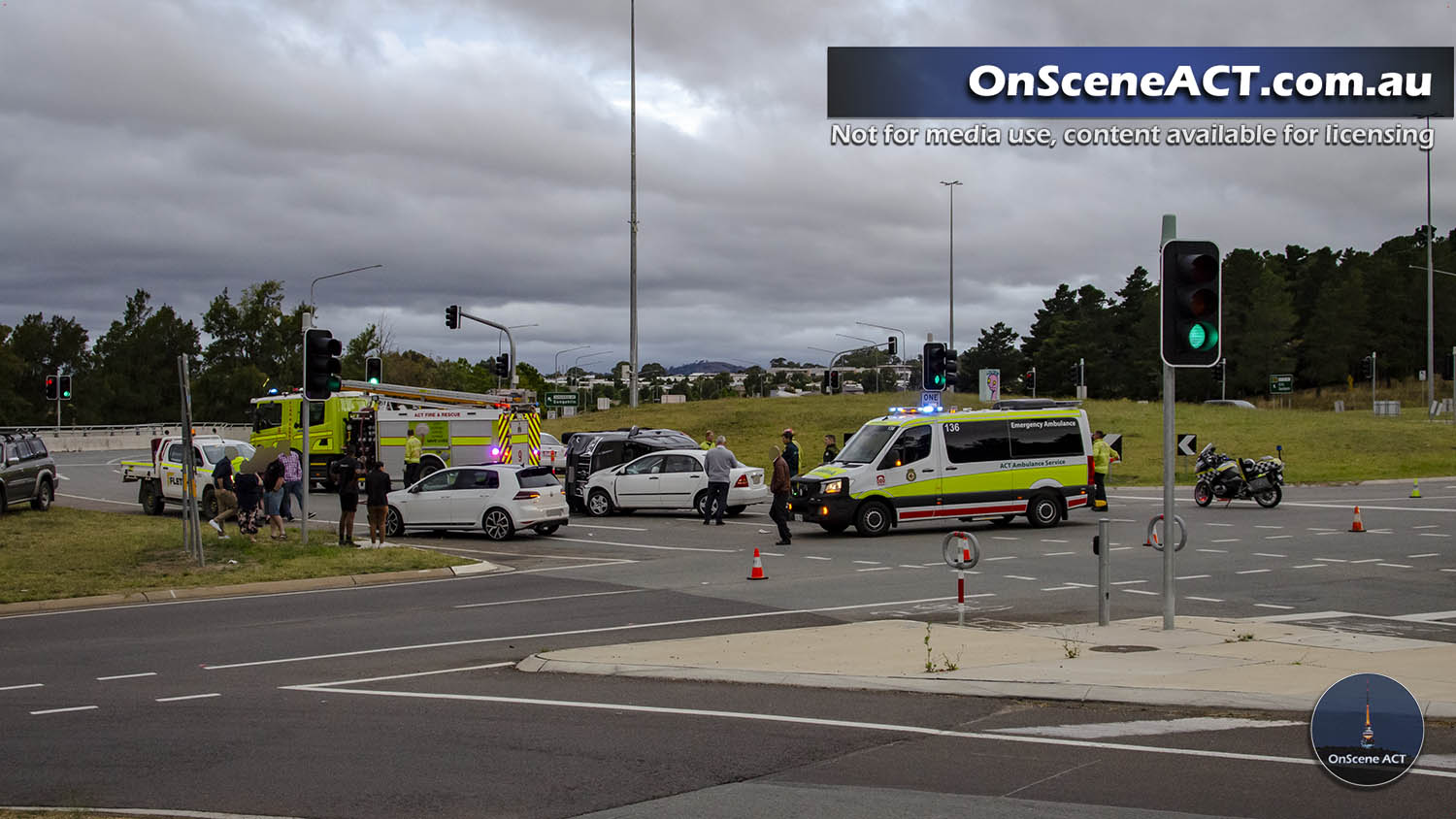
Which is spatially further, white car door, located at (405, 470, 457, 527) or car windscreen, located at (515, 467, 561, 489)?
white car door, located at (405, 470, 457, 527)

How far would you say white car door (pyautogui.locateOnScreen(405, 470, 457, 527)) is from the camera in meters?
25.5

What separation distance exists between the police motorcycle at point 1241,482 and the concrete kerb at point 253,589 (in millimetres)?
17231

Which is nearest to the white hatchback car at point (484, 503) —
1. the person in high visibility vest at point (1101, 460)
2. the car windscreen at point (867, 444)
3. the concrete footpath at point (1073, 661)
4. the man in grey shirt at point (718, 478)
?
the man in grey shirt at point (718, 478)

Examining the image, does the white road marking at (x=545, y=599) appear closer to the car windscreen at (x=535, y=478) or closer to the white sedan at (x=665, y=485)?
the car windscreen at (x=535, y=478)

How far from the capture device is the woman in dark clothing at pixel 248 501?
23188 mm

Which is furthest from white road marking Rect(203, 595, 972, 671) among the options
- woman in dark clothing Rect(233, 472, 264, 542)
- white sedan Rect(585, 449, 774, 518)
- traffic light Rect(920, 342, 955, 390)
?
traffic light Rect(920, 342, 955, 390)

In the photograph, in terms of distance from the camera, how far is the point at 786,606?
15.3 m

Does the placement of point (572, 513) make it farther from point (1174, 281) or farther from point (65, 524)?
point (1174, 281)

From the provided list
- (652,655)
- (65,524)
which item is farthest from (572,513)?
(652,655)

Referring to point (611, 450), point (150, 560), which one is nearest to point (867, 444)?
point (611, 450)

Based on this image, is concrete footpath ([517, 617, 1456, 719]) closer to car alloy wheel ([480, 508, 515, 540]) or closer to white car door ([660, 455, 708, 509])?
car alloy wheel ([480, 508, 515, 540])

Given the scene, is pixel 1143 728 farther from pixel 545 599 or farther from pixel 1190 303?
pixel 545 599

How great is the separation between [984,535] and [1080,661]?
43.4 ft

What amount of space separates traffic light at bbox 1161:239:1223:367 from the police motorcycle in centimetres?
1841
